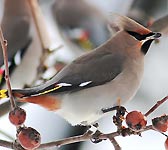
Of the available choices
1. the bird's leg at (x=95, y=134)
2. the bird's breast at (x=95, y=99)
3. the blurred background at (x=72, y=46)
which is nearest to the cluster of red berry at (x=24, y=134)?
the bird's leg at (x=95, y=134)

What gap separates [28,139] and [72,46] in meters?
0.91

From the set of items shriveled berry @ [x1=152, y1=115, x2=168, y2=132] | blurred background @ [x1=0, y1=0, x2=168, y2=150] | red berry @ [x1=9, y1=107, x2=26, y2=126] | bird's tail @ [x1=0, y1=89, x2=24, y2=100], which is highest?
blurred background @ [x1=0, y1=0, x2=168, y2=150]

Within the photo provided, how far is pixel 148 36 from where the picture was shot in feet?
3.59

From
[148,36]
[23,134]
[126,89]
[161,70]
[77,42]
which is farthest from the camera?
[161,70]

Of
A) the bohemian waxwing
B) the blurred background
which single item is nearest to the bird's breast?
the bohemian waxwing

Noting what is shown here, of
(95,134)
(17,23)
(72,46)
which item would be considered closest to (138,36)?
(95,134)

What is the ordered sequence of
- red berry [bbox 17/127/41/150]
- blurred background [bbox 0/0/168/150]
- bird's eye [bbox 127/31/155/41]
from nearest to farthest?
red berry [bbox 17/127/41/150]
bird's eye [bbox 127/31/155/41]
blurred background [bbox 0/0/168/150]

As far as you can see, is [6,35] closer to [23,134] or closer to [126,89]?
[126,89]

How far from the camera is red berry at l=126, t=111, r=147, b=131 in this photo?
2.99 feet

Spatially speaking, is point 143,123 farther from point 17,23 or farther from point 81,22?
point 17,23

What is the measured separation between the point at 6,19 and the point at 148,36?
38.3 inches

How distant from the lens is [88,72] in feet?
3.97

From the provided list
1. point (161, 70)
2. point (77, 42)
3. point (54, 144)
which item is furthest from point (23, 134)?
point (161, 70)

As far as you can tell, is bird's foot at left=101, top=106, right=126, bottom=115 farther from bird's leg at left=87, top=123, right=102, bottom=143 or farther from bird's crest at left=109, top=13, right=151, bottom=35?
bird's crest at left=109, top=13, right=151, bottom=35
